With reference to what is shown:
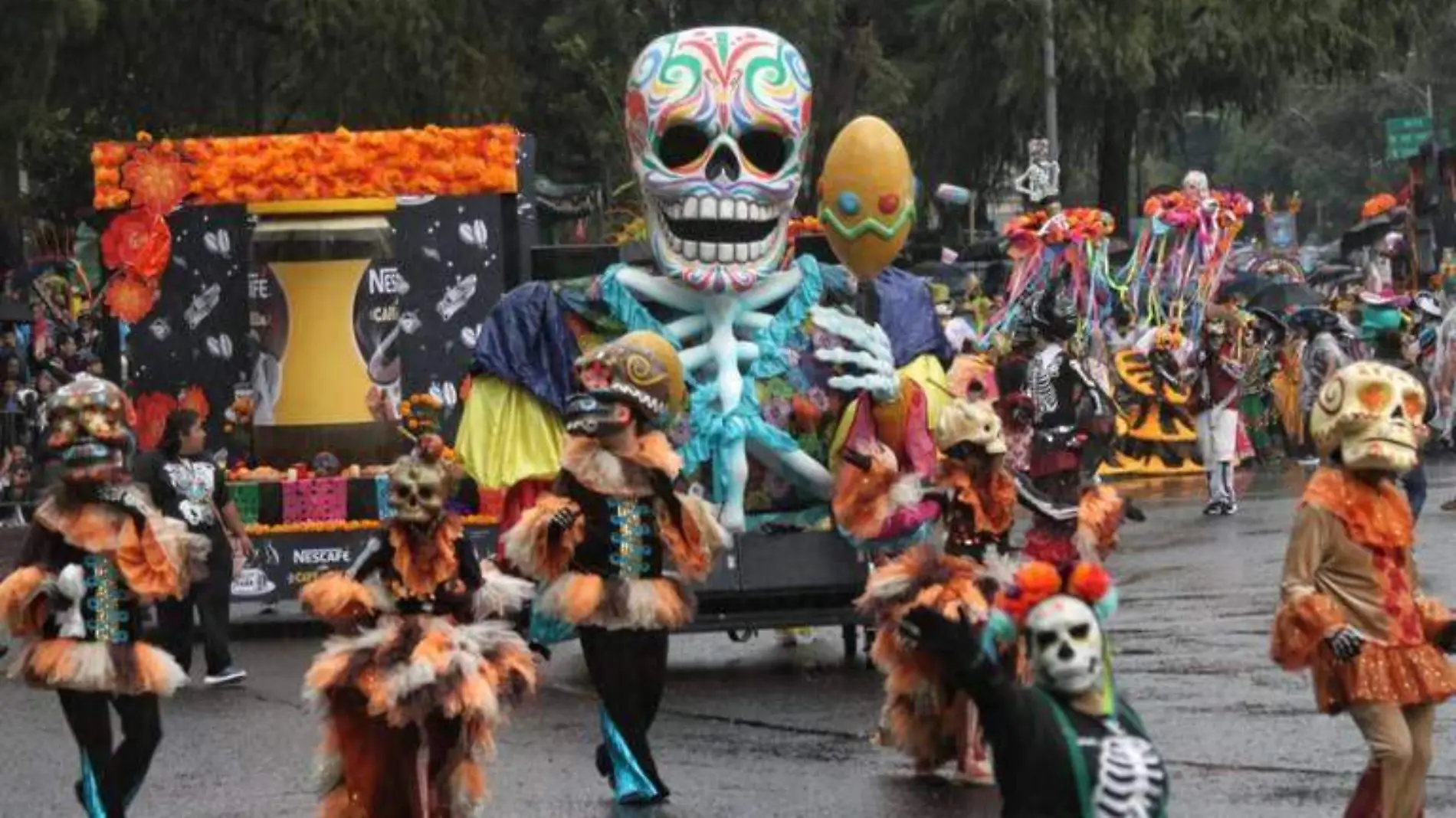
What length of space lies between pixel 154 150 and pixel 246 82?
53.4 ft

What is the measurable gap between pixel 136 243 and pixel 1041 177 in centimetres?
2150

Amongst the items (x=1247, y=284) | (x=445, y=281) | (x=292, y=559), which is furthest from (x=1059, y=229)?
(x=292, y=559)

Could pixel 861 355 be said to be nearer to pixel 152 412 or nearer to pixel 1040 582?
pixel 1040 582

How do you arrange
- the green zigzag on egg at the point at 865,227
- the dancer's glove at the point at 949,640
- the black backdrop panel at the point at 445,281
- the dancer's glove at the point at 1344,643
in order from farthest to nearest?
the black backdrop panel at the point at 445,281 → the green zigzag on egg at the point at 865,227 → the dancer's glove at the point at 1344,643 → the dancer's glove at the point at 949,640

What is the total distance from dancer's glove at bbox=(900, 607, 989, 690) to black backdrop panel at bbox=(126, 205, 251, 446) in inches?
488

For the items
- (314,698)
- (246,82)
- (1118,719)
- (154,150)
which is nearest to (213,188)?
(154,150)

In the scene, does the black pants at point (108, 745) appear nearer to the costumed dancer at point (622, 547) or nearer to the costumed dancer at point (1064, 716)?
the costumed dancer at point (622, 547)

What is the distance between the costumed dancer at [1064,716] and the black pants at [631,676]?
365 centimetres

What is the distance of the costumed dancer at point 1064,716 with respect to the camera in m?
7.41

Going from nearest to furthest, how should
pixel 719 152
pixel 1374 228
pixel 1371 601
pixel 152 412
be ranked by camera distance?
pixel 1371 601 < pixel 719 152 < pixel 152 412 < pixel 1374 228

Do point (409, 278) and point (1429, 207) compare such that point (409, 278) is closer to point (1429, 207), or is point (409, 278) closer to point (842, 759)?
point (842, 759)

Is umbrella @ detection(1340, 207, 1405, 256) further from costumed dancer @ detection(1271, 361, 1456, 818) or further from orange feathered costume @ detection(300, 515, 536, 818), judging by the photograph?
costumed dancer @ detection(1271, 361, 1456, 818)

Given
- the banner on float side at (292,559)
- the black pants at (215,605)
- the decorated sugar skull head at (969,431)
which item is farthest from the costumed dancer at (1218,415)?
the decorated sugar skull head at (969,431)

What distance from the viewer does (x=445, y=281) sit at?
18.9 meters
